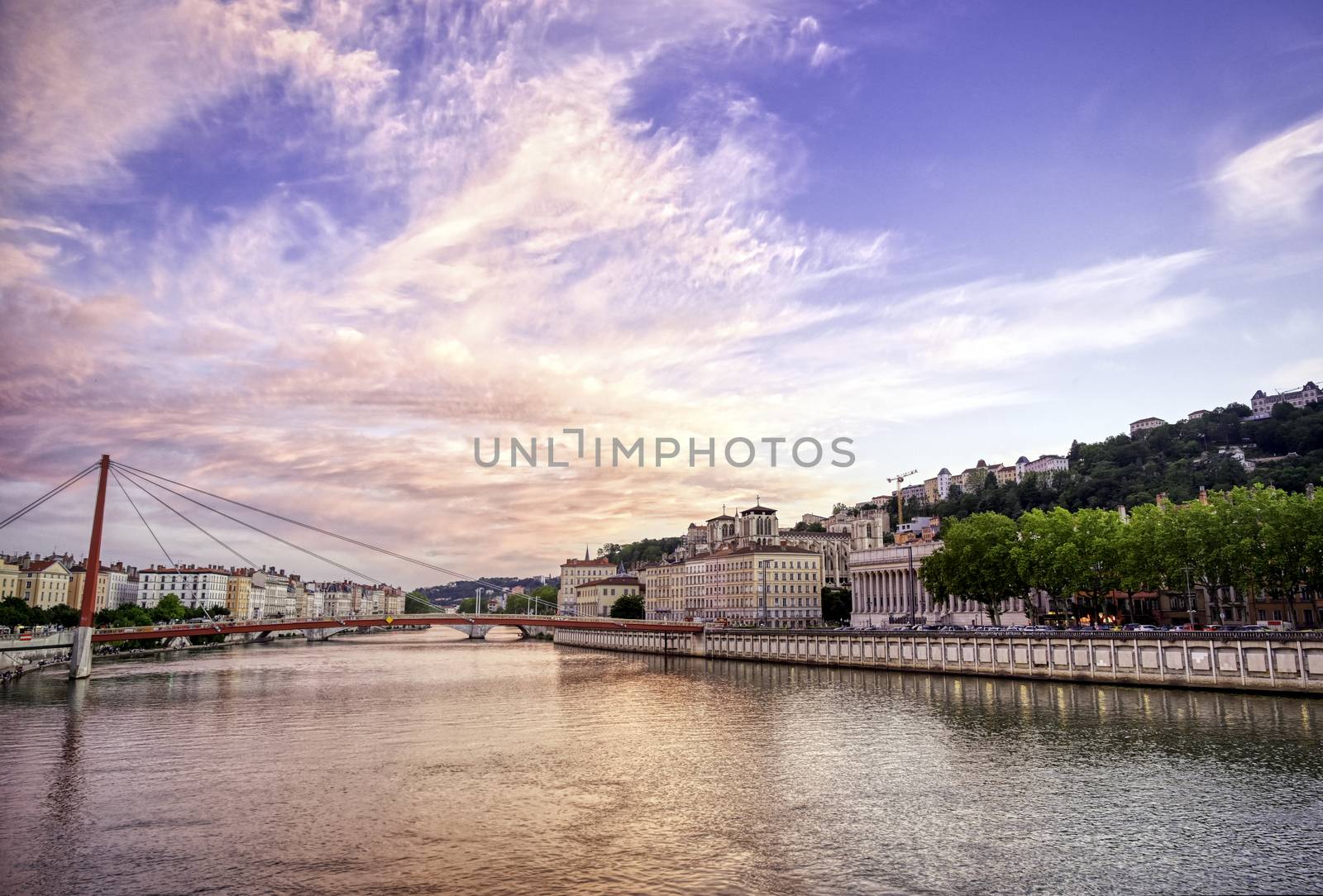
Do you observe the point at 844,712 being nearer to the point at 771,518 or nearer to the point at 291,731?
the point at 291,731

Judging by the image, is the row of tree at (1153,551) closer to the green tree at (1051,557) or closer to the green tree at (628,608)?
the green tree at (1051,557)

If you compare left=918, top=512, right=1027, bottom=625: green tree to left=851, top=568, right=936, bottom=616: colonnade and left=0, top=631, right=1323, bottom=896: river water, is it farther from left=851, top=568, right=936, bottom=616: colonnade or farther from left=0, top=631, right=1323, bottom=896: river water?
left=851, top=568, right=936, bottom=616: colonnade

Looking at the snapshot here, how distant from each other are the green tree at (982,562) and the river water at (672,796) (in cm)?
3180

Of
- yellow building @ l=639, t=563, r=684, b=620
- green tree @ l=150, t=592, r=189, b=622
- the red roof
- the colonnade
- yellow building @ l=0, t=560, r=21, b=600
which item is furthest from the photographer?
yellow building @ l=639, t=563, r=684, b=620

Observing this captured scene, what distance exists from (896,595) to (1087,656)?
74.6 metres

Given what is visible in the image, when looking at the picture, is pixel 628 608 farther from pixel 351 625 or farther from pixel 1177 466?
pixel 1177 466

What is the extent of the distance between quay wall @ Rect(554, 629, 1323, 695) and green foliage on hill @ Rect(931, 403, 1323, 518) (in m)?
73.4

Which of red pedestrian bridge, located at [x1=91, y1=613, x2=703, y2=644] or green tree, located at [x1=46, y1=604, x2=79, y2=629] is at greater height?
green tree, located at [x1=46, y1=604, x2=79, y2=629]

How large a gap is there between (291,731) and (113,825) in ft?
57.4

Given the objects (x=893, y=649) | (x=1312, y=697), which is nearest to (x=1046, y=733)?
(x=1312, y=697)

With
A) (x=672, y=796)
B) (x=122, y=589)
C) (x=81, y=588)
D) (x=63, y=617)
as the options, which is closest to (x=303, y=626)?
(x=63, y=617)

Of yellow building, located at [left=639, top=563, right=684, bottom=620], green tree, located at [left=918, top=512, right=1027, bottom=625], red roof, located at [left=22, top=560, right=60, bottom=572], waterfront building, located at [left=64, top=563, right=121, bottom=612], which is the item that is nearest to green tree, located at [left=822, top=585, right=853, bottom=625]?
yellow building, located at [left=639, top=563, right=684, bottom=620]

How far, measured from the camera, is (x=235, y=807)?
2448cm

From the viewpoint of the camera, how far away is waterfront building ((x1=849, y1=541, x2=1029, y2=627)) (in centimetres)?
11719
